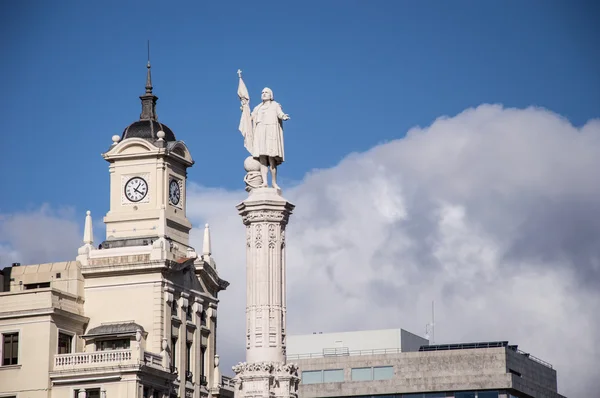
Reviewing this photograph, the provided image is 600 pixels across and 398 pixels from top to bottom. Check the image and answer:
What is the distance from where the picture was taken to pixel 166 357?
10394 cm

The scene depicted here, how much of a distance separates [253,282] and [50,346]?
36.6 m

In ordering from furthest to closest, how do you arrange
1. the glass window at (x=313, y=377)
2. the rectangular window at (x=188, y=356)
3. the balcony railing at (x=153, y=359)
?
the glass window at (x=313, y=377)
the rectangular window at (x=188, y=356)
the balcony railing at (x=153, y=359)

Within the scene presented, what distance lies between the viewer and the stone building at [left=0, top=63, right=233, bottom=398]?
333ft

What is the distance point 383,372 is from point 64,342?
176ft

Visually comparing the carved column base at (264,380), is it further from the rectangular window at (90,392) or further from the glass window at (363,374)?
the glass window at (363,374)

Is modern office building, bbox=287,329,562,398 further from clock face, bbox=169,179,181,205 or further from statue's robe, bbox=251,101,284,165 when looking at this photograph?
statue's robe, bbox=251,101,284,165

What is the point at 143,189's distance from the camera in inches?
4417

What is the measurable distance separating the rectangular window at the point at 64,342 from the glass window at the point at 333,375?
52.4m

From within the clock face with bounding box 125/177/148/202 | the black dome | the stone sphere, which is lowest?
the stone sphere

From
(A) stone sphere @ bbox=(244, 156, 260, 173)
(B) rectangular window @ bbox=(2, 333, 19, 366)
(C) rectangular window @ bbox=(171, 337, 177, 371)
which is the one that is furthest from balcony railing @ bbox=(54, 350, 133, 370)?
(A) stone sphere @ bbox=(244, 156, 260, 173)

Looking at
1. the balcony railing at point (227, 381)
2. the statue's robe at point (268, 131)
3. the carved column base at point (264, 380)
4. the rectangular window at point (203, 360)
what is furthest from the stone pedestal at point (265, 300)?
the balcony railing at point (227, 381)

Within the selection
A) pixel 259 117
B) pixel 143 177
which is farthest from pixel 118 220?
pixel 259 117

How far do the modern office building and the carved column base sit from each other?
83.5 meters

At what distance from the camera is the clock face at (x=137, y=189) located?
112000 millimetres
